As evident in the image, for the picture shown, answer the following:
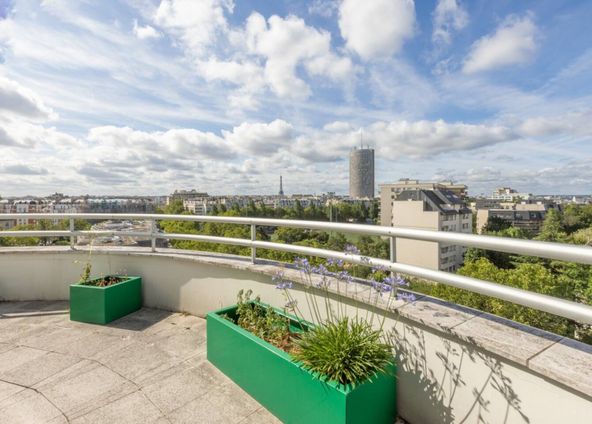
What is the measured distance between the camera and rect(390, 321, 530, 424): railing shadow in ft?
4.80

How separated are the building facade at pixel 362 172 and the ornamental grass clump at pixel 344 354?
157m

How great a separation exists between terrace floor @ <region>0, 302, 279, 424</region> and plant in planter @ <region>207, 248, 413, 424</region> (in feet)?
0.73

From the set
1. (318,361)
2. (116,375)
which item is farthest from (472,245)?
(116,375)

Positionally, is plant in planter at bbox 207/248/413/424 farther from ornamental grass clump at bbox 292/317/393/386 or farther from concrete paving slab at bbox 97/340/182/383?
concrete paving slab at bbox 97/340/182/383

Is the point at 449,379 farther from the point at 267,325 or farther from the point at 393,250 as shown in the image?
the point at 267,325

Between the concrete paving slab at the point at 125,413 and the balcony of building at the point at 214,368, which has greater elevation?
the balcony of building at the point at 214,368

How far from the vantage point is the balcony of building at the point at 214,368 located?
1.36 metres

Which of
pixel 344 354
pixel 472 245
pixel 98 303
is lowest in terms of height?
pixel 98 303

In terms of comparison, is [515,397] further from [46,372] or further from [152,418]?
→ [46,372]

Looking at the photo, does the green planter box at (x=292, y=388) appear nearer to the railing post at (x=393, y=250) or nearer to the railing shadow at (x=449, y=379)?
the railing shadow at (x=449, y=379)

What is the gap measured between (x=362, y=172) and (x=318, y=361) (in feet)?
530

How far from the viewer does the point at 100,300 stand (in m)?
3.44

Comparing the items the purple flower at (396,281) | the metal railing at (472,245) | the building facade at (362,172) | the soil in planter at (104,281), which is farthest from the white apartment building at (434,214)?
the building facade at (362,172)

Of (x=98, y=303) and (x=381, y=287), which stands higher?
(x=381, y=287)
